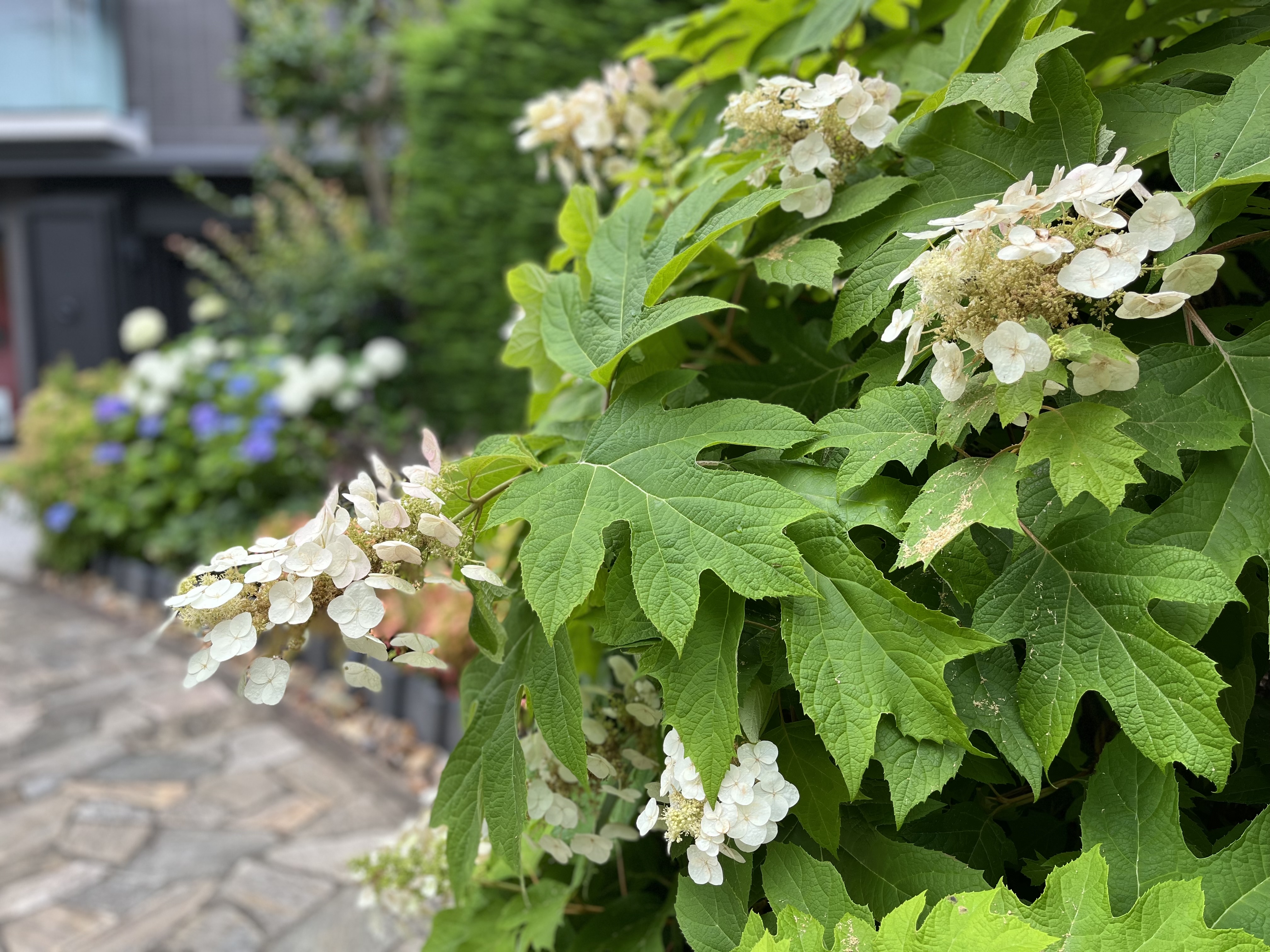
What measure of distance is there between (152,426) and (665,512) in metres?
5.09

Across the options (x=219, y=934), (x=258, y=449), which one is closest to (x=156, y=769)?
(x=219, y=934)

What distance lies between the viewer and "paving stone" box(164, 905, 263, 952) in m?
2.29

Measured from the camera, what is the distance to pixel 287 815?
9.54ft

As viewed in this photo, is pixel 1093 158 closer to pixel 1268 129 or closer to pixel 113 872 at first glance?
pixel 1268 129

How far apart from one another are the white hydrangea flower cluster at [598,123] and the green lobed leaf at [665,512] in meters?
0.63

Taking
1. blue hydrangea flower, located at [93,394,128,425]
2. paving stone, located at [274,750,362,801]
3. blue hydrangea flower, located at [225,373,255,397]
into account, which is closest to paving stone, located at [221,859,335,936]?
paving stone, located at [274,750,362,801]

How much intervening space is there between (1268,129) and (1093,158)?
121 millimetres

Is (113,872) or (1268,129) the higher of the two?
(1268,129)

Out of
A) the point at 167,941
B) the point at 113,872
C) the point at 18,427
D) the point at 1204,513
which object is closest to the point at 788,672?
the point at 1204,513

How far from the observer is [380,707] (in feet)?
11.5

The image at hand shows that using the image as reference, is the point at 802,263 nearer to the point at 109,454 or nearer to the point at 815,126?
the point at 815,126

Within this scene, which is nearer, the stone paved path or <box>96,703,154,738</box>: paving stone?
the stone paved path

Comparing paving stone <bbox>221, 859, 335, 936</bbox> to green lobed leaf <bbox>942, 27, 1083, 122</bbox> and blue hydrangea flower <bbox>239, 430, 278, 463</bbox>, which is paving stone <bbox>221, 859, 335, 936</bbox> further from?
green lobed leaf <bbox>942, 27, 1083, 122</bbox>

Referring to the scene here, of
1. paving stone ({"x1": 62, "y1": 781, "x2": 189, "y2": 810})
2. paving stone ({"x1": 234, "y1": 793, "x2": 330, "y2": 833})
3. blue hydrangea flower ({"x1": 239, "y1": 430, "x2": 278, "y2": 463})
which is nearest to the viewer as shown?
paving stone ({"x1": 234, "y1": 793, "x2": 330, "y2": 833})
